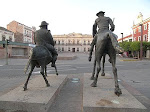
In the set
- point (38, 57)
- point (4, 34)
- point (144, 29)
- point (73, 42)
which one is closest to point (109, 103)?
point (38, 57)

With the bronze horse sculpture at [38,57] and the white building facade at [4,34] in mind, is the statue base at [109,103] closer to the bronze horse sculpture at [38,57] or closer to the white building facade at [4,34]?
the bronze horse sculpture at [38,57]

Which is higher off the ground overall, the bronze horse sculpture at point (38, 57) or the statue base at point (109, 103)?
the bronze horse sculpture at point (38, 57)

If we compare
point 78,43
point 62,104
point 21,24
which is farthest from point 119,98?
point 78,43

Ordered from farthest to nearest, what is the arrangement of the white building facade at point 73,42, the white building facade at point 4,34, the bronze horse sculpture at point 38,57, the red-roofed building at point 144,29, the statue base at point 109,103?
the white building facade at point 73,42 < the white building facade at point 4,34 < the red-roofed building at point 144,29 < the bronze horse sculpture at point 38,57 < the statue base at point 109,103

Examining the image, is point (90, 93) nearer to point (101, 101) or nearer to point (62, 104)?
point (101, 101)

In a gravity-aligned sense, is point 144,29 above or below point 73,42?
below

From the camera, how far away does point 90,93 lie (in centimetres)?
341

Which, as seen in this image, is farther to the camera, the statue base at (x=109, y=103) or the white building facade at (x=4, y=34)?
the white building facade at (x=4, y=34)

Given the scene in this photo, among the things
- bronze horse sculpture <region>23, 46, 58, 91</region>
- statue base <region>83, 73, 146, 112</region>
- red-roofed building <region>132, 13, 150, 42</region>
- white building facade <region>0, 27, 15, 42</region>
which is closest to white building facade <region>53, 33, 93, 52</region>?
red-roofed building <region>132, 13, 150, 42</region>

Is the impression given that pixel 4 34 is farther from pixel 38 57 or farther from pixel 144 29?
pixel 144 29

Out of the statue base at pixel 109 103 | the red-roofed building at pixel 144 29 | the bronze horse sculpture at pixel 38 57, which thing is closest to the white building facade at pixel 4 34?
the bronze horse sculpture at pixel 38 57

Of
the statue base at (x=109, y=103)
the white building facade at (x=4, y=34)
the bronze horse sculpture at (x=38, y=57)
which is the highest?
the white building facade at (x=4, y=34)

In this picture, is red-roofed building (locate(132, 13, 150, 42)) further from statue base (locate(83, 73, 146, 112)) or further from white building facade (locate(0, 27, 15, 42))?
white building facade (locate(0, 27, 15, 42))

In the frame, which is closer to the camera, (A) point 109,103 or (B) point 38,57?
(A) point 109,103
